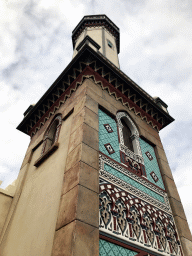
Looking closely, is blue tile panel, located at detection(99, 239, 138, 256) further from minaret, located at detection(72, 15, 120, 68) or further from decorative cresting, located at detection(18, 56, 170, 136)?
minaret, located at detection(72, 15, 120, 68)

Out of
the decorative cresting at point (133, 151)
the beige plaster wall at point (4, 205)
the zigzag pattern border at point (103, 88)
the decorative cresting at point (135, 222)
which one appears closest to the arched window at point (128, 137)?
the decorative cresting at point (133, 151)

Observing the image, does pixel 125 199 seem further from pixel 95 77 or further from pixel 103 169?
pixel 95 77

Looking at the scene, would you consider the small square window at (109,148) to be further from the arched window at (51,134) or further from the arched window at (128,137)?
the arched window at (51,134)

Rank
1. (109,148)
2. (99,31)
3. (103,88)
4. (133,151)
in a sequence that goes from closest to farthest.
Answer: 1. (109,148)
2. (133,151)
3. (103,88)
4. (99,31)

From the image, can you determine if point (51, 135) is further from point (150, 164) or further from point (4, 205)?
point (150, 164)

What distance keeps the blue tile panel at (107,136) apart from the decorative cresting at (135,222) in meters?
1.05

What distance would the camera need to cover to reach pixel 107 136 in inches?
252

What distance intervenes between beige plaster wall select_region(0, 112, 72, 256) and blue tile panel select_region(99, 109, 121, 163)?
98 cm

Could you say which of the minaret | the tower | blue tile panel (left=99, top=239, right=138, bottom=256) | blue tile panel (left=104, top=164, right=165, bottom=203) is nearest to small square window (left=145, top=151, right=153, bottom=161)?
the tower

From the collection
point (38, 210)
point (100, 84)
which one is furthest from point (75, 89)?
point (38, 210)

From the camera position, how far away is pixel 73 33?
1530 cm

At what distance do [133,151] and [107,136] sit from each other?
152 cm

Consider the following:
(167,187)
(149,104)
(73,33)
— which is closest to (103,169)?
(167,187)

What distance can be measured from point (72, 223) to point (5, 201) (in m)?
4.27
